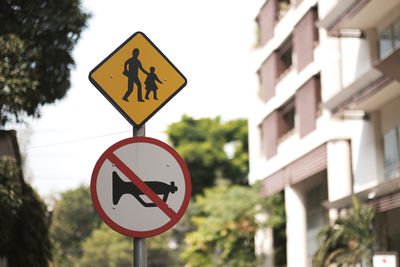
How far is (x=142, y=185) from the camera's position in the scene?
5.09 metres

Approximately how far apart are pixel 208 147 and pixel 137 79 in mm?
57885

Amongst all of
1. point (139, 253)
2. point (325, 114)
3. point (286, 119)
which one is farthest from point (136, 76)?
point (286, 119)

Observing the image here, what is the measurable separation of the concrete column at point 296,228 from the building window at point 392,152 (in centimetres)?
817

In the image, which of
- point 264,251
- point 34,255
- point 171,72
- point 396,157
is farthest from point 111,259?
point 171,72

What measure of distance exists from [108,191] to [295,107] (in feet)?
89.3

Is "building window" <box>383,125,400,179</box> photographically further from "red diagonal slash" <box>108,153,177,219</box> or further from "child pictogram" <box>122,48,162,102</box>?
"red diagonal slash" <box>108,153,177,219</box>

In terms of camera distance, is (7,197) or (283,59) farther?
(283,59)

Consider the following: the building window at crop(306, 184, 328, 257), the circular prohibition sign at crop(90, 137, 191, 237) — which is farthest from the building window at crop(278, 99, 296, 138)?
the circular prohibition sign at crop(90, 137, 191, 237)

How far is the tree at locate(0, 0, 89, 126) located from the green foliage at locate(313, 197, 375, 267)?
885 cm

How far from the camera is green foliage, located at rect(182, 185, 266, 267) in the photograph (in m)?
35.3

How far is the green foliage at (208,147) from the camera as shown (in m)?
63.3

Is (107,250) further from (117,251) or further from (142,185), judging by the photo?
(142,185)

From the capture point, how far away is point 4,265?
16188 millimetres

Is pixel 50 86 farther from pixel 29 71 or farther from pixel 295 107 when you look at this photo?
pixel 295 107
